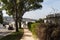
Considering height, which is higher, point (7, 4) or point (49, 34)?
point (7, 4)

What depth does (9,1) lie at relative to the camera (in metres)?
47.0

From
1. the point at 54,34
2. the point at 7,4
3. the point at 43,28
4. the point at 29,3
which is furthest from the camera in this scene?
the point at 29,3

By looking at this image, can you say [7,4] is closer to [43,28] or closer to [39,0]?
[39,0]

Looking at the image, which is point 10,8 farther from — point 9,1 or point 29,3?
point 29,3

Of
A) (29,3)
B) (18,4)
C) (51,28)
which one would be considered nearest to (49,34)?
(51,28)

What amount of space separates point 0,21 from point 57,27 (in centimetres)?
3914

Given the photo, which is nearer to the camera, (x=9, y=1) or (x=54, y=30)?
(x=54, y=30)

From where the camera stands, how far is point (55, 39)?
1374 centimetres

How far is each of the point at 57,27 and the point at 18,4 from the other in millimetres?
33397

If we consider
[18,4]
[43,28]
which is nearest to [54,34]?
[43,28]

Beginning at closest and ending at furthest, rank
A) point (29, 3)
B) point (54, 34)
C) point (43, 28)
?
point (54, 34), point (43, 28), point (29, 3)

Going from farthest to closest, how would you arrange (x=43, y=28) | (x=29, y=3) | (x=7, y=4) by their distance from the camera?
1. (x=29, y=3)
2. (x=7, y=4)
3. (x=43, y=28)

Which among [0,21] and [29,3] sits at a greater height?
[29,3]

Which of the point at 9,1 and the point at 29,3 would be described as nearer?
the point at 9,1
